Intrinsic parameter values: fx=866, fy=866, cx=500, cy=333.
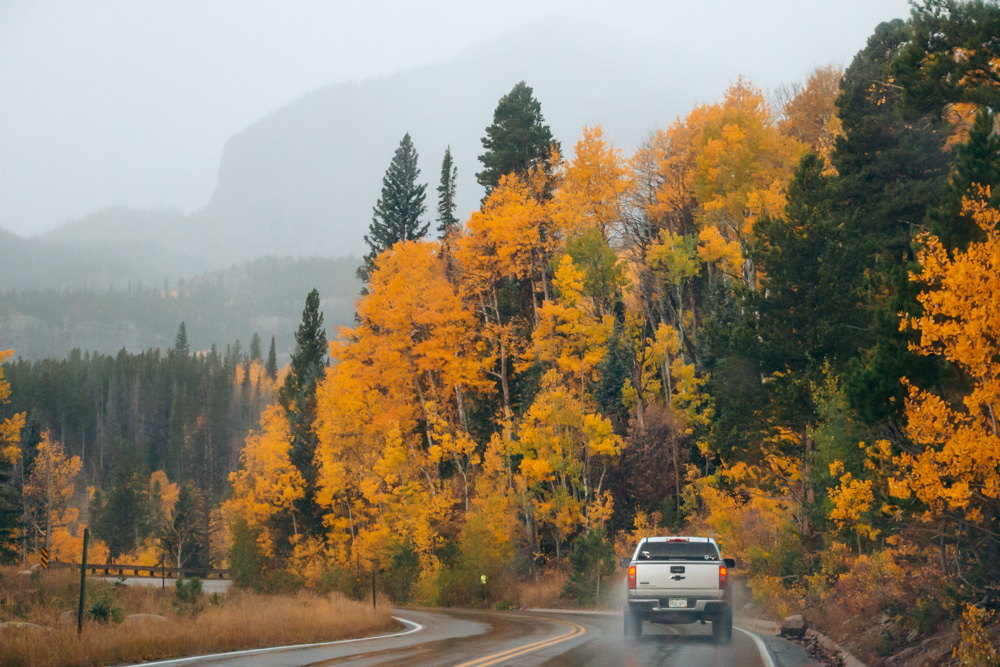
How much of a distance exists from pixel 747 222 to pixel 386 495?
23.8 metres

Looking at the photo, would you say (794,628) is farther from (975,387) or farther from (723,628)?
(975,387)

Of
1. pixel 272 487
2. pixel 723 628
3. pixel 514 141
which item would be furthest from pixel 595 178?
pixel 723 628

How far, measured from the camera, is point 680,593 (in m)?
16.3

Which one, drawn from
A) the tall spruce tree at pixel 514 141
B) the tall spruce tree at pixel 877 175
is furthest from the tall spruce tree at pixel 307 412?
the tall spruce tree at pixel 877 175

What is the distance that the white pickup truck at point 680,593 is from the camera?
639 inches

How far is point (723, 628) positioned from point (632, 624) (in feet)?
5.59

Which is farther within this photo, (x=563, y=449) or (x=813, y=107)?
(x=813, y=107)

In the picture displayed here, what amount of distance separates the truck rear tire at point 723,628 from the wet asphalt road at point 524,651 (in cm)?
19

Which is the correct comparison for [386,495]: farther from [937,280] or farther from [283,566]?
[937,280]

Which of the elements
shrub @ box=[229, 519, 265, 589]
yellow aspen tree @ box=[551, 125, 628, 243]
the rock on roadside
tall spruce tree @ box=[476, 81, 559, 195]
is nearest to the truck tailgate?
the rock on roadside

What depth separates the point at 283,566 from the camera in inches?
2309

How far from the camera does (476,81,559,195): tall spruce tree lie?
54.5m

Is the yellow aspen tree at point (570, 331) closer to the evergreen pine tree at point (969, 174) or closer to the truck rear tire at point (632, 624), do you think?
the truck rear tire at point (632, 624)

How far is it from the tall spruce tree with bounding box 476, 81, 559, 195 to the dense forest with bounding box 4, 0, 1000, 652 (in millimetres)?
233
